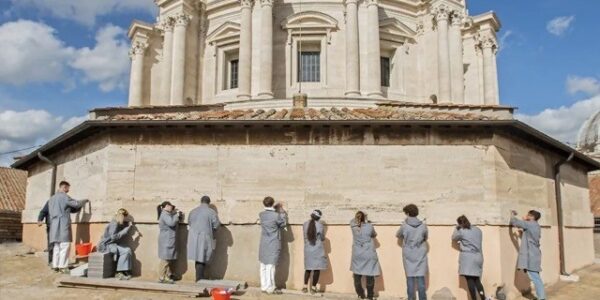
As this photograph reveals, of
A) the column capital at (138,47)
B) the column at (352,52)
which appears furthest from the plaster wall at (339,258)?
the column capital at (138,47)

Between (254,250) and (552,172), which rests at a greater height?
(552,172)

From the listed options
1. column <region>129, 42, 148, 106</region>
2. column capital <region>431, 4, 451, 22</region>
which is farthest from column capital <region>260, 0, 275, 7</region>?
column <region>129, 42, 148, 106</region>

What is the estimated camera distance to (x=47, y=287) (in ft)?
31.7

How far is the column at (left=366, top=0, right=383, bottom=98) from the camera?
21.9 meters

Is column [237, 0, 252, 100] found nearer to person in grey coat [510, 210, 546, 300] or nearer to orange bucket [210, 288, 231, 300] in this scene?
person in grey coat [510, 210, 546, 300]

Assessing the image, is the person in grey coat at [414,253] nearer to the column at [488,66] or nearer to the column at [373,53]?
the column at [373,53]

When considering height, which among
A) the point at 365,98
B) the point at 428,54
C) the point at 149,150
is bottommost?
the point at 149,150

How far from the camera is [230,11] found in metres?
24.6

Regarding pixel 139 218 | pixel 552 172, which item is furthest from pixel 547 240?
pixel 139 218

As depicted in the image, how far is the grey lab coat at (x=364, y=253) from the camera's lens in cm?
950

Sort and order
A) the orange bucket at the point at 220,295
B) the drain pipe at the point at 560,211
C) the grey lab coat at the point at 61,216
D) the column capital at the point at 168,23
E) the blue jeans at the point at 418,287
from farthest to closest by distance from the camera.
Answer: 1. the column capital at the point at 168,23
2. the drain pipe at the point at 560,211
3. the grey lab coat at the point at 61,216
4. the blue jeans at the point at 418,287
5. the orange bucket at the point at 220,295

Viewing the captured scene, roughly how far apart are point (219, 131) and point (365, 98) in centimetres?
1147

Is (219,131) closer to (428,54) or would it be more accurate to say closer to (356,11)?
(356,11)

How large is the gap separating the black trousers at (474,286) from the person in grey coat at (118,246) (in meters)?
6.62
